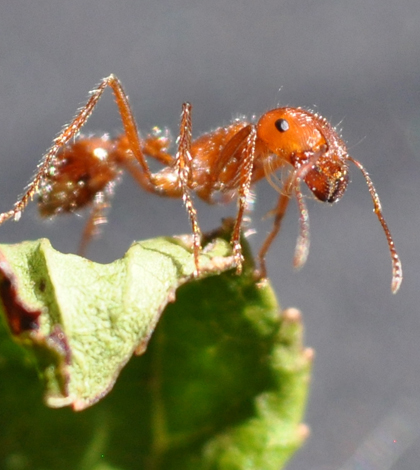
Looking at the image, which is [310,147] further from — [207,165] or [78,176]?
[78,176]

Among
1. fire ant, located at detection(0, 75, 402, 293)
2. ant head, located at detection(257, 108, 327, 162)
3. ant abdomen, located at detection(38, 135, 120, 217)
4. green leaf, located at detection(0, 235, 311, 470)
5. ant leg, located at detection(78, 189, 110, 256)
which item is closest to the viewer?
green leaf, located at detection(0, 235, 311, 470)

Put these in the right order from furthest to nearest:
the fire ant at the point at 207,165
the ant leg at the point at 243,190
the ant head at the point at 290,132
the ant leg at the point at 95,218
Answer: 1. the ant leg at the point at 95,218
2. the ant head at the point at 290,132
3. the fire ant at the point at 207,165
4. the ant leg at the point at 243,190

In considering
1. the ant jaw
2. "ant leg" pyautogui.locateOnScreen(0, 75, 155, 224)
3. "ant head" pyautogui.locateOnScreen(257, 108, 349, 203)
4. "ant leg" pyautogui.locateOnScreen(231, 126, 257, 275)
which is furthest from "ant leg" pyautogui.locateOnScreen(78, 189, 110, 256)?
the ant jaw

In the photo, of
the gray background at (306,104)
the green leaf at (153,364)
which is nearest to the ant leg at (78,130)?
the green leaf at (153,364)

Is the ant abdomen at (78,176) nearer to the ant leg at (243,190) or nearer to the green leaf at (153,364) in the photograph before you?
the ant leg at (243,190)

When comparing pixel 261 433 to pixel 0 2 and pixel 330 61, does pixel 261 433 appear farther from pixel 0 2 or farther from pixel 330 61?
pixel 0 2

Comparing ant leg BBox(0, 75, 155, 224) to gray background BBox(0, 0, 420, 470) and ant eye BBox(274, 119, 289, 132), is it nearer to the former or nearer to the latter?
ant eye BBox(274, 119, 289, 132)

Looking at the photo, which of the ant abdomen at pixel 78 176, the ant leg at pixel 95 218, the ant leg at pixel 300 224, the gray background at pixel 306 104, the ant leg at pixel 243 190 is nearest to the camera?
the ant leg at pixel 243 190
